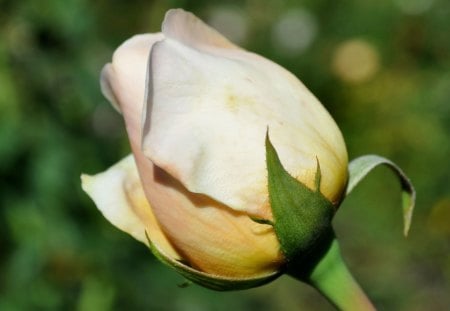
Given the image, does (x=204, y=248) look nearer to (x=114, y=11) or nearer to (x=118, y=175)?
(x=118, y=175)

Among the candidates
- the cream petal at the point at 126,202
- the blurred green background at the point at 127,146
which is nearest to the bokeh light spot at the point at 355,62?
the blurred green background at the point at 127,146

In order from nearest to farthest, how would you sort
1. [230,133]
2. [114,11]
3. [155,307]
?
[230,133]
[155,307]
[114,11]

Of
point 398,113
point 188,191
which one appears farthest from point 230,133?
point 398,113

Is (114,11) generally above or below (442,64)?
above

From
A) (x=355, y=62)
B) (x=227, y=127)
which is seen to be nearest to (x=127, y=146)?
(x=355, y=62)

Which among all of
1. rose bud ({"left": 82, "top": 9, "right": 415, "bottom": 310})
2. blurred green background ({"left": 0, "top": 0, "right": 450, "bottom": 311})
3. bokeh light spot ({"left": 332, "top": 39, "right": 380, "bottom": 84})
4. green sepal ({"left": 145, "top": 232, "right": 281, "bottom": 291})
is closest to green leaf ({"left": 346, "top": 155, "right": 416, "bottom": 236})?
rose bud ({"left": 82, "top": 9, "right": 415, "bottom": 310})

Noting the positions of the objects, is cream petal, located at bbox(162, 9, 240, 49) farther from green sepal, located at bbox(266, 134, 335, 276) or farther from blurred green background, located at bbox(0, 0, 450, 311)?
blurred green background, located at bbox(0, 0, 450, 311)

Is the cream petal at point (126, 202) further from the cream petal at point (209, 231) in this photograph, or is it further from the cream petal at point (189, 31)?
the cream petal at point (189, 31)

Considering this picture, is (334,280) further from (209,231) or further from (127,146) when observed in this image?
(127,146)
